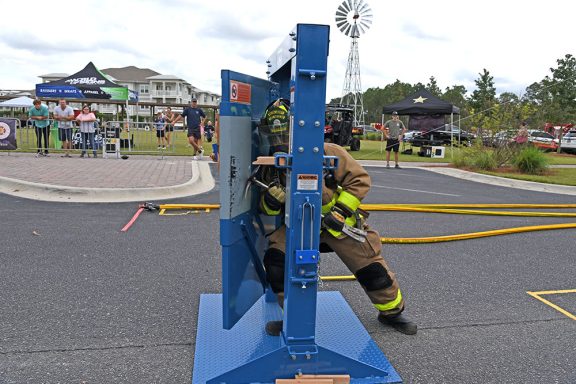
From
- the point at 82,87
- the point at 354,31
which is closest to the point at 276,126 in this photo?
the point at 82,87

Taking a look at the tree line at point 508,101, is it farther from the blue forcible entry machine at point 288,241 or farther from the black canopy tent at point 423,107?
the blue forcible entry machine at point 288,241

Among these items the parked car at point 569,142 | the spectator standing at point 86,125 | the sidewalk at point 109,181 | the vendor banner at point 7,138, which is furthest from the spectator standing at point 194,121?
the parked car at point 569,142

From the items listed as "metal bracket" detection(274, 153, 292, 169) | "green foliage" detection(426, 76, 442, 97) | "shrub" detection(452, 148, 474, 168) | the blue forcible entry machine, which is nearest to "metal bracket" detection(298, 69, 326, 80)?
the blue forcible entry machine

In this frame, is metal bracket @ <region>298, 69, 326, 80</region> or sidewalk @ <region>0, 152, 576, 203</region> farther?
sidewalk @ <region>0, 152, 576, 203</region>

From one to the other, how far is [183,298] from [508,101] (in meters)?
14.4

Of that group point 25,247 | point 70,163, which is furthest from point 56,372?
point 70,163

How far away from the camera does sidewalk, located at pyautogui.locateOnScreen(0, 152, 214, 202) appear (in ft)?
26.6

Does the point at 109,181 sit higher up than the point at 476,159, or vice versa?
the point at 476,159

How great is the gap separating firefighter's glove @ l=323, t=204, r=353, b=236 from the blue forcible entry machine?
0.33m

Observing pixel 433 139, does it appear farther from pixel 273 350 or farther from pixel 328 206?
pixel 273 350

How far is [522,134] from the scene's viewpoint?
48.1 feet

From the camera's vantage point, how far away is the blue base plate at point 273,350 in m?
2.78

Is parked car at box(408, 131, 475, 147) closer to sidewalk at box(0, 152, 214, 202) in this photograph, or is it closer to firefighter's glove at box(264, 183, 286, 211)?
sidewalk at box(0, 152, 214, 202)

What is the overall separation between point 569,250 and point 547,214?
217cm
